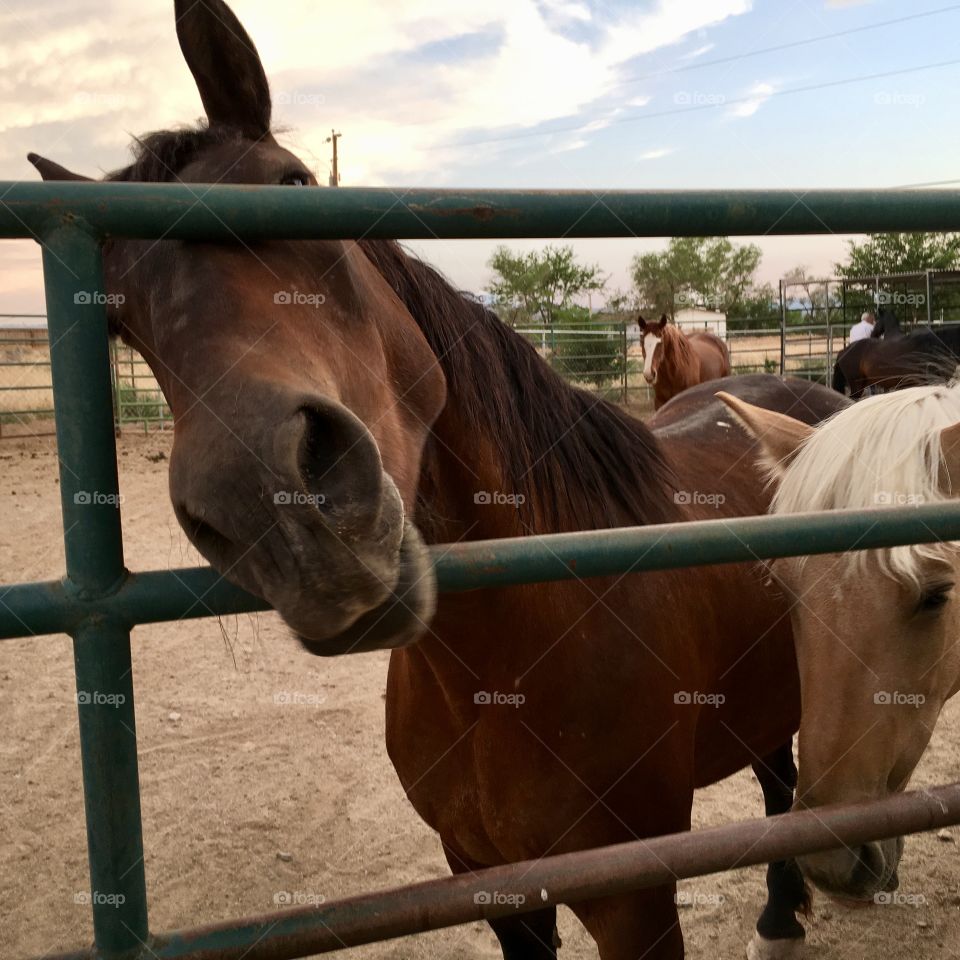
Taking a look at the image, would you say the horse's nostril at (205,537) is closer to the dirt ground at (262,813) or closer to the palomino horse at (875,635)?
the dirt ground at (262,813)

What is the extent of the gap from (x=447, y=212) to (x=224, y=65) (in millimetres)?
565

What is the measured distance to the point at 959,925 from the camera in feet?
9.45

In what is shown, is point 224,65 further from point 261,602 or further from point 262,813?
point 262,813

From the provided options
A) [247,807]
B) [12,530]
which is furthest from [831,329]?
[247,807]

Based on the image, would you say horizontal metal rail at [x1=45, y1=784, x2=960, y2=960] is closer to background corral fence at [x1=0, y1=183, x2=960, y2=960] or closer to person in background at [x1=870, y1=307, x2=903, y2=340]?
background corral fence at [x1=0, y1=183, x2=960, y2=960]

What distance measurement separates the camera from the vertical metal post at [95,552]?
86 cm

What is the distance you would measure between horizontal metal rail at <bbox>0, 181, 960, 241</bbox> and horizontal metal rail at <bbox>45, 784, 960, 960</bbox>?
764mm

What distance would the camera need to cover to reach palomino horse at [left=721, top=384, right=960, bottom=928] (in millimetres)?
1581

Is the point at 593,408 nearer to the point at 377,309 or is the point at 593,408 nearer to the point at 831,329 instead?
the point at 377,309

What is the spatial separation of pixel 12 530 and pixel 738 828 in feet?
25.6

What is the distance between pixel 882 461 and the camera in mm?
1717

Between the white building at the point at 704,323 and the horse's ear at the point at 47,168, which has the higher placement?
the white building at the point at 704,323

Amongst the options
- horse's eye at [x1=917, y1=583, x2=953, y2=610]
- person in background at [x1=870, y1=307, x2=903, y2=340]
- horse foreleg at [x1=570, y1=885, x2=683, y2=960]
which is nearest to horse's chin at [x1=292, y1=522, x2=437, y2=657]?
horse foreleg at [x1=570, y1=885, x2=683, y2=960]

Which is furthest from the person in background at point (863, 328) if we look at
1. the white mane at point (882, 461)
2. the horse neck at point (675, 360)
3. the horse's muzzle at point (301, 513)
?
the horse's muzzle at point (301, 513)
